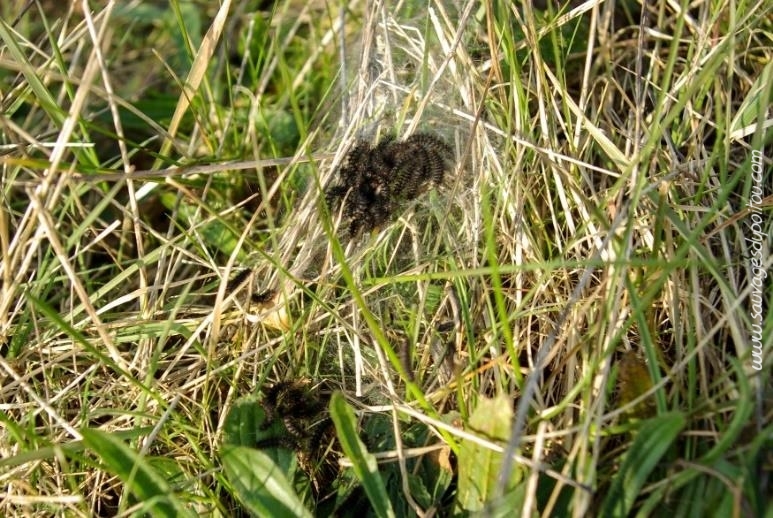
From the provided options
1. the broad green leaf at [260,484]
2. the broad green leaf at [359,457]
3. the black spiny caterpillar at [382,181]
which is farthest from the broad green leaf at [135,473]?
the black spiny caterpillar at [382,181]

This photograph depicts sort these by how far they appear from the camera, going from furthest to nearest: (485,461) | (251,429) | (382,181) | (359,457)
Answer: (382,181), (251,429), (359,457), (485,461)

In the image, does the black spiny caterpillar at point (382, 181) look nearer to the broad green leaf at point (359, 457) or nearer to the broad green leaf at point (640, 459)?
the broad green leaf at point (359, 457)

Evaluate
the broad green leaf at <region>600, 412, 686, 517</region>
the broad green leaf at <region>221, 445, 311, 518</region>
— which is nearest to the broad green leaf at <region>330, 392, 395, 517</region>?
the broad green leaf at <region>221, 445, 311, 518</region>

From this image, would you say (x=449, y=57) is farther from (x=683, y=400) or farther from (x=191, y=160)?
(x=683, y=400)

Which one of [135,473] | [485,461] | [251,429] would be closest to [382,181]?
[251,429]

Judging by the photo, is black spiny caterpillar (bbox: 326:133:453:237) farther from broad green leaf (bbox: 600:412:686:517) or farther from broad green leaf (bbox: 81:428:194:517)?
broad green leaf (bbox: 600:412:686:517)

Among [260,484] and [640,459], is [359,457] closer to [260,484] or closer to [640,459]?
[260,484]

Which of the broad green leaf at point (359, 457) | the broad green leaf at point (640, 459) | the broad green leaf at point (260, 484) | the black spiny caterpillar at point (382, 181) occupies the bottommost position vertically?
the broad green leaf at point (260, 484)
